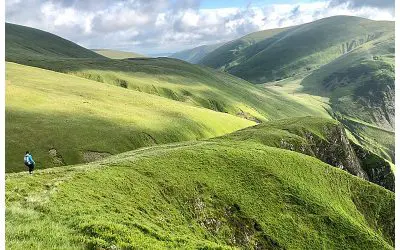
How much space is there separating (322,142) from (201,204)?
193 ft

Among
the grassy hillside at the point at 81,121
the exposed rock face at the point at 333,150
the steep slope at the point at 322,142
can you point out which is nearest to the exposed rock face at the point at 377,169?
the steep slope at the point at 322,142

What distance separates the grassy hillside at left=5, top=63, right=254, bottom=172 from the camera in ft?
280

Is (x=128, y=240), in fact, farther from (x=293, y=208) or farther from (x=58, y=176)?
(x=293, y=208)

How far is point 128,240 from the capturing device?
29.3 meters

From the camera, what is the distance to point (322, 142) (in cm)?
9694

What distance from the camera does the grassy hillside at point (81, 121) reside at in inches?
3356

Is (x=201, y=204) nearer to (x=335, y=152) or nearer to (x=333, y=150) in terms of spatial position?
(x=333, y=150)

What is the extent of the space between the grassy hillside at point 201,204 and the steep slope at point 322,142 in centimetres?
1589

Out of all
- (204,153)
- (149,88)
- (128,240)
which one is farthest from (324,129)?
(149,88)

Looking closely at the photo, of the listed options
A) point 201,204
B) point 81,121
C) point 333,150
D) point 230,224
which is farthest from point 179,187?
point 81,121

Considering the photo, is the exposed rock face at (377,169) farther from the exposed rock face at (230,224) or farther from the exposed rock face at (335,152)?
the exposed rock face at (230,224)

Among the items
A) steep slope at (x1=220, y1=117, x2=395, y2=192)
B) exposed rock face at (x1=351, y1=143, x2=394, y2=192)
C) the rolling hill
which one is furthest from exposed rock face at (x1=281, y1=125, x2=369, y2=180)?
exposed rock face at (x1=351, y1=143, x2=394, y2=192)

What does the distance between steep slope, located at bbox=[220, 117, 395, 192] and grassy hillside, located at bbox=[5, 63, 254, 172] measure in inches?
1110

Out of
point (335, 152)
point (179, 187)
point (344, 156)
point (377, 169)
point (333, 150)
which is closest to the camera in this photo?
point (179, 187)
